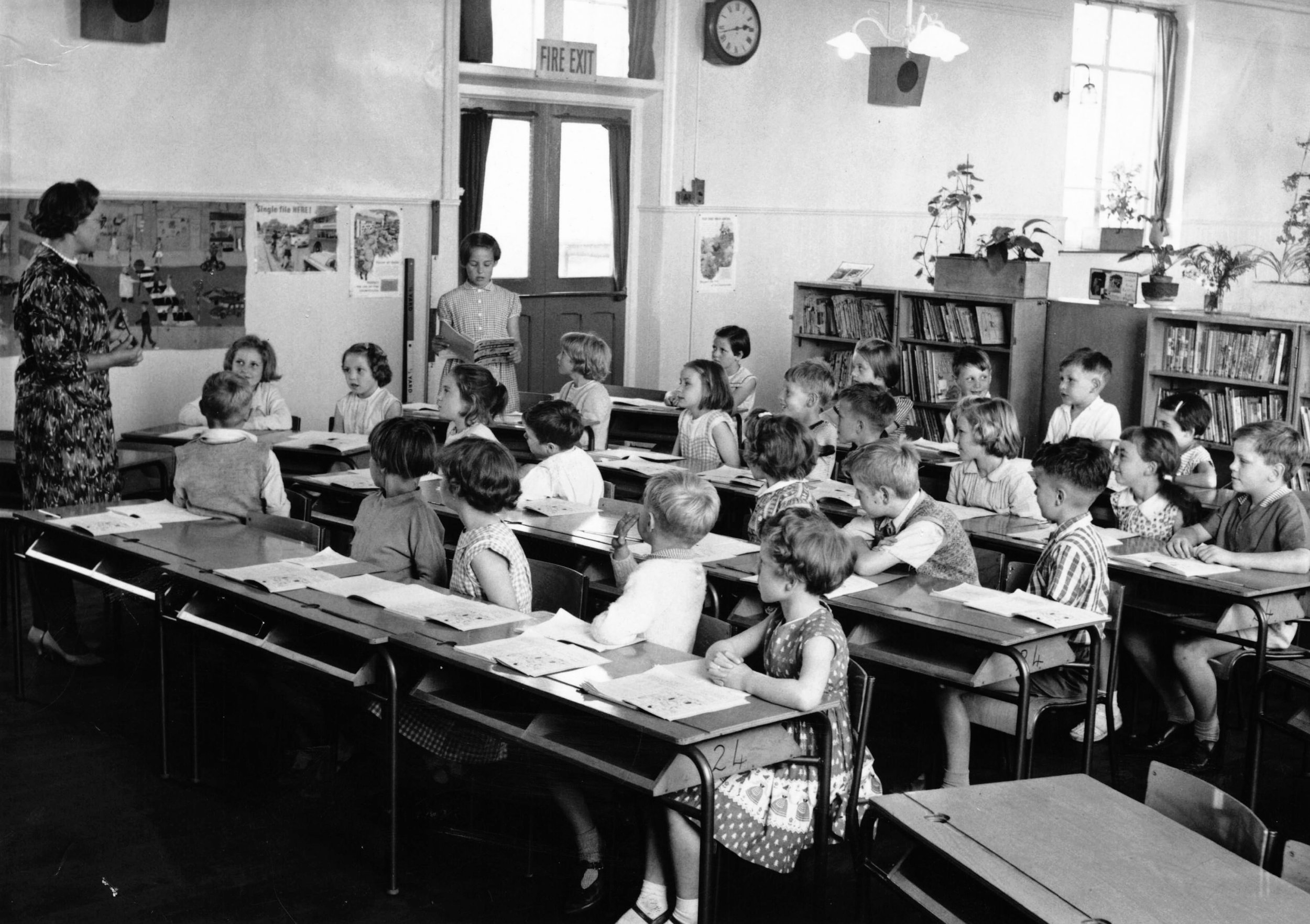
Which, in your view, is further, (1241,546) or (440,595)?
(1241,546)

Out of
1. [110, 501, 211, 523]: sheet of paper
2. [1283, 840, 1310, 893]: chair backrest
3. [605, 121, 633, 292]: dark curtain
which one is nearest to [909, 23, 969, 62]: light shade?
[605, 121, 633, 292]: dark curtain

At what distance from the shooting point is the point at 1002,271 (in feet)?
27.4

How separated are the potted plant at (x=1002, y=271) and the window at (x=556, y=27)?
2.69 meters

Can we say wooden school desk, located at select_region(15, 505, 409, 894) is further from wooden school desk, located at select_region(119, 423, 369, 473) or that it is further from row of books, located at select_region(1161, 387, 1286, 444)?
row of books, located at select_region(1161, 387, 1286, 444)

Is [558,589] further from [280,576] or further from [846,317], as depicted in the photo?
[846,317]

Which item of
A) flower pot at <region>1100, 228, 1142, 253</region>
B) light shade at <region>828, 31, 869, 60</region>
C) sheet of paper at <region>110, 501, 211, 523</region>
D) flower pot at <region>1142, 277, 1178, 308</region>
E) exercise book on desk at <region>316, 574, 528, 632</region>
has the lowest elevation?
exercise book on desk at <region>316, 574, 528, 632</region>

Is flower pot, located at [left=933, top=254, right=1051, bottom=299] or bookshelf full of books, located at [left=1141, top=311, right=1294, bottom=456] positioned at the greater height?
flower pot, located at [left=933, top=254, right=1051, bottom=299]

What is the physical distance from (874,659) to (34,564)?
2950mm

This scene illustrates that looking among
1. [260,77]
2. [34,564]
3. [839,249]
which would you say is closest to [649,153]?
[839,249]

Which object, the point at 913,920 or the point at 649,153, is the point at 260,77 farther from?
the point at 913,920

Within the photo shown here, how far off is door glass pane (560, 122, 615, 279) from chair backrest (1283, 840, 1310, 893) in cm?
781

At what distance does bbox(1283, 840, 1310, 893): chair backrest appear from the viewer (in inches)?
88.0

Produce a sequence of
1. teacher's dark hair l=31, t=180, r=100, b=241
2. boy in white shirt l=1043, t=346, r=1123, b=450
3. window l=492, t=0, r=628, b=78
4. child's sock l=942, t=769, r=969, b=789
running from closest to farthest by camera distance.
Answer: child's sock l=942, t=769, r=969, b=789 → teacher's dark hair l=31, t=180, r=100, b=241 → boy in white shirt l=1043, t=346, r=1123, b=450 → window l=492, t=0, r=628, b=78

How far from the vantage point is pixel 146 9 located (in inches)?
297
